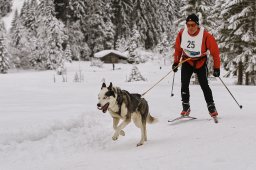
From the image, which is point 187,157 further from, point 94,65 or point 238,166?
point 94,65

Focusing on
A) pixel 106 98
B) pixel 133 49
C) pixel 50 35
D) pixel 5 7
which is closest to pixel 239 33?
pixel 106 98

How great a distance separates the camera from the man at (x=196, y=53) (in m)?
8.45

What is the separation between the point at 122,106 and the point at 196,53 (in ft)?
8.40

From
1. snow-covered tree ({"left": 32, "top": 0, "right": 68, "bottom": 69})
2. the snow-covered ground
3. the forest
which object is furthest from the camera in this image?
the forest

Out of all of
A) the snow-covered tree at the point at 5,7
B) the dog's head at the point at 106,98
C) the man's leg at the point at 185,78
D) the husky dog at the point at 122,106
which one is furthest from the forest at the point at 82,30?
the snow-covered tree at the point at 5,7

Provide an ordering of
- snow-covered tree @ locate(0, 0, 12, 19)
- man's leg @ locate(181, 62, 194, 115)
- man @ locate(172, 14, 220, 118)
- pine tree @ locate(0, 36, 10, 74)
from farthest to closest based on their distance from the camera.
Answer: snow-covered tree @ locate(0, 0, 12, 19)
pine tree @ locate(0, 36, 10, 74)
man's leg @ locate(181, 62, 194, 115)
man @ locate(172, 14, 220, 118)

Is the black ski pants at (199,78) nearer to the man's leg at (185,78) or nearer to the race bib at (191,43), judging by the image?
the man's leg at (185,78)

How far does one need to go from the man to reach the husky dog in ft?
Result: 5.60

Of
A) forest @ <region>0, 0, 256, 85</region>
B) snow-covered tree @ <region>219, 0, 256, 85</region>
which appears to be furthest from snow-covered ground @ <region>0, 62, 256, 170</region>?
forest @ <region>0, 0, 256, 85</region>

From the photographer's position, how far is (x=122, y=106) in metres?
7.16

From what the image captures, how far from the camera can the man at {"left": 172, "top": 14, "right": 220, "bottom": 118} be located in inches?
333

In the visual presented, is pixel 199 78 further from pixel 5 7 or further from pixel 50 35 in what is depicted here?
pixel 5 7

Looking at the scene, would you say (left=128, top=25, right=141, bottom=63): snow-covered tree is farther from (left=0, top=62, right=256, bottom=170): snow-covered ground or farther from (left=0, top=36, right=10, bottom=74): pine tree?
(left=0, top=62, right=256, bottom=170): snow-covered ground

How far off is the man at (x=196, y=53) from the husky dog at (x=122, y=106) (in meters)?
1.71
